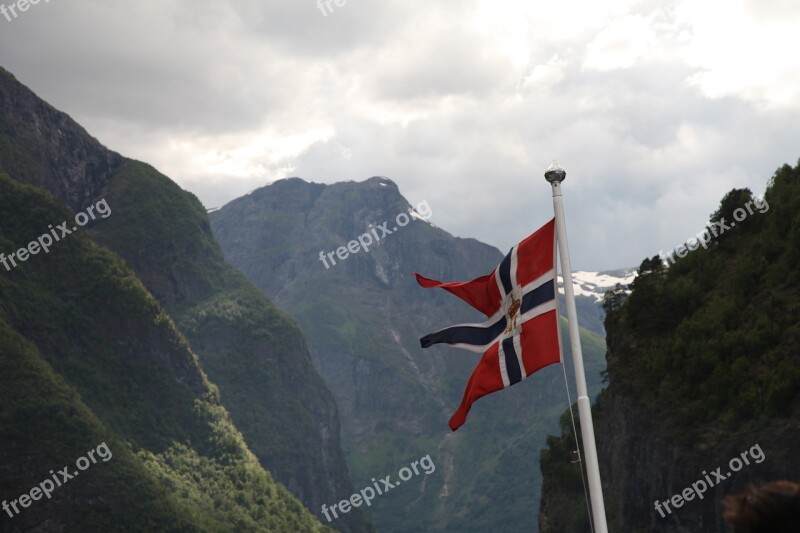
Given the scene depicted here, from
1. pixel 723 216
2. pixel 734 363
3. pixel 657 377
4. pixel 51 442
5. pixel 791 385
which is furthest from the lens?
pixel 51 442

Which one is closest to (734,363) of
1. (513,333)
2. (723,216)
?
(723,216)

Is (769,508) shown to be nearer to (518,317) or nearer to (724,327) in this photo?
(518,317)

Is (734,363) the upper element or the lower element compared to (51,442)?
lower

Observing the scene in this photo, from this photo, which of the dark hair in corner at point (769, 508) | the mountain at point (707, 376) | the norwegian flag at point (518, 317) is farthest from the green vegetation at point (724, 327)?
the dark hair in corner at point (769, 508)

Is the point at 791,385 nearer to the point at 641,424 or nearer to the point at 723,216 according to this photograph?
the point at 641,424

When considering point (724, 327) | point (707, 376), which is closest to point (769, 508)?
point (707, 376)

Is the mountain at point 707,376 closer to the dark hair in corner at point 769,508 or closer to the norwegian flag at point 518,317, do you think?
the norwegian flag at point 518,317
